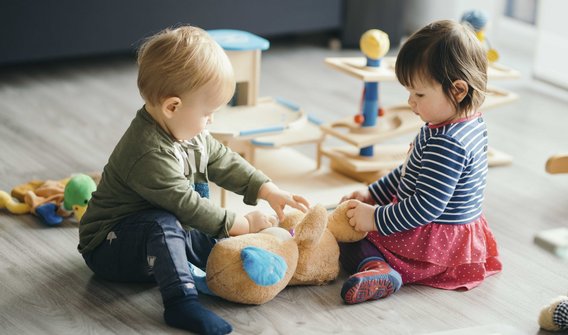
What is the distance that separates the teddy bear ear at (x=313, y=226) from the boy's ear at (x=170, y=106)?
0.29 m

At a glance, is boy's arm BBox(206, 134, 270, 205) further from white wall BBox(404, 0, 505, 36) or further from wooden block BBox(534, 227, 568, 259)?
white wall BBox(404, 0, 505, 36)

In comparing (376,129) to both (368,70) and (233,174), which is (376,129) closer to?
(368,70)

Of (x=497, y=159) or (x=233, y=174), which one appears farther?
(x=497, y=159)

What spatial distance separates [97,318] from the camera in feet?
4.60

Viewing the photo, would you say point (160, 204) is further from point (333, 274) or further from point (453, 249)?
point (453, 249)

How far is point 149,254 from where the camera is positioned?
4.65ft

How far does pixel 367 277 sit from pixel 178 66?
18.5 inches

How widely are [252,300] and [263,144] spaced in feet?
1.96

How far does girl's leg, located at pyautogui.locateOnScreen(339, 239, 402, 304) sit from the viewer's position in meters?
1.46

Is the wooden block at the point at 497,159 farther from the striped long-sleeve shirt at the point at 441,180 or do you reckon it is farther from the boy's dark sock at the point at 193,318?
the boy's dark sock at the point at 193,318

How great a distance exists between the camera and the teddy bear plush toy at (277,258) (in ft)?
4.66

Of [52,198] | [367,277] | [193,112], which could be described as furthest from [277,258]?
[52,198]

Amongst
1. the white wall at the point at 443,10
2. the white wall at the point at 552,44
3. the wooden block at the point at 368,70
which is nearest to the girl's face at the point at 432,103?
the wooden block at the point at 368,70

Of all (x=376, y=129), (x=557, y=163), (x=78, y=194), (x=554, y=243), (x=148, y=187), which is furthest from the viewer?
(x=376, y=129)
